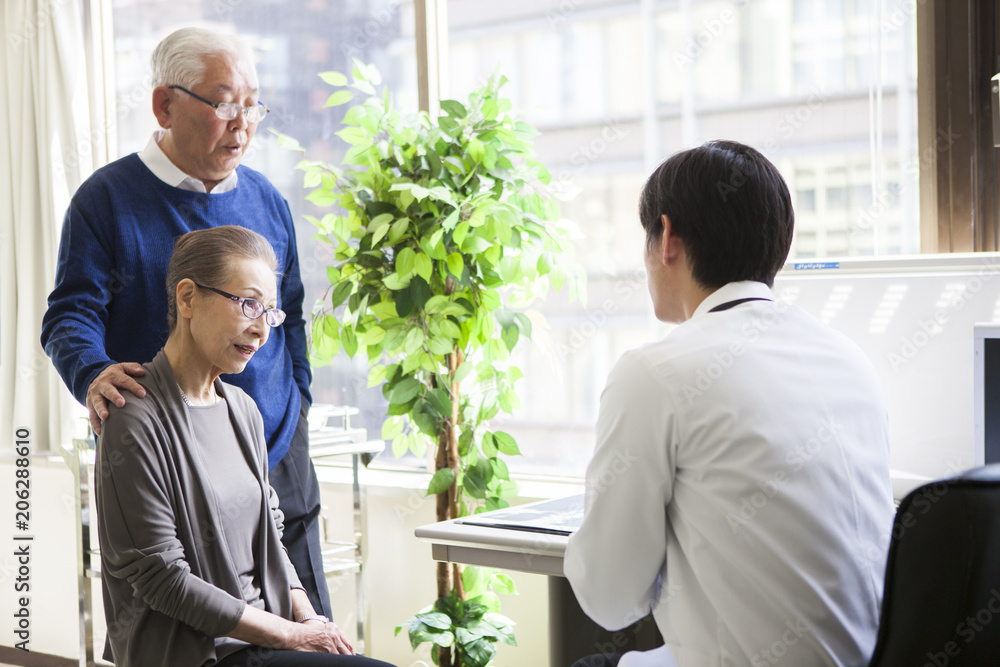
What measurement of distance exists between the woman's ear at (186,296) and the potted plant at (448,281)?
723 millimetres

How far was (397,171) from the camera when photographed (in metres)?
2.35

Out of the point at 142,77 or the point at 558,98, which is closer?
the point at 558,98

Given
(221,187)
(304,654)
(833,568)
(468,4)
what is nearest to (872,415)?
(833,568)

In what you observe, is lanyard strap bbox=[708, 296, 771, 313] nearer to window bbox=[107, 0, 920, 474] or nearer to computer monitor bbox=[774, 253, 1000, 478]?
computer monitor bbox=[774, 253, 1000, 478]

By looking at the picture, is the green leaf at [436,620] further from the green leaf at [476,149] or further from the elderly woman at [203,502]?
the green leaf at [476,149]

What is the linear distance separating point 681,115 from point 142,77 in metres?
2.25

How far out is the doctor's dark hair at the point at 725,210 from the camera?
1152mm

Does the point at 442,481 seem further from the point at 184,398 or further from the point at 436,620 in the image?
the point at 184,398

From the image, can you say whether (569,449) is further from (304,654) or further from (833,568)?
(833,568)

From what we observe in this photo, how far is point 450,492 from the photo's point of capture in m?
2.41

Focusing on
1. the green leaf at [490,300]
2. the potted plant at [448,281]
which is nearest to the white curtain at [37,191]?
the potted plant at [448,281]

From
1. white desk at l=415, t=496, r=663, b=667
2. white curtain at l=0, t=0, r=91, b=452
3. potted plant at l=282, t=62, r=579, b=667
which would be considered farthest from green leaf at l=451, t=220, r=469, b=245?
white curtain at l=0, t=0, r=91, b=452

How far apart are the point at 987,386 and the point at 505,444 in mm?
1148

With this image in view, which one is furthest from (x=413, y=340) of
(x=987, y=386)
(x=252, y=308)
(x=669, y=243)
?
(x=987, y=386)
